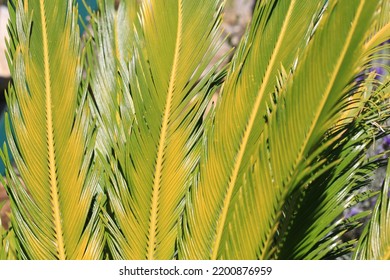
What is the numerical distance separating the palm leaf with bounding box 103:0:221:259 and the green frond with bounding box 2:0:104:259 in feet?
0.39

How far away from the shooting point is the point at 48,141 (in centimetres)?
174

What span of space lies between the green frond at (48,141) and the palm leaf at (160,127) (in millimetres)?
118

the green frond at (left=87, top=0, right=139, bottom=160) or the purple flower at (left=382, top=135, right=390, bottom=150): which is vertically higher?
the green frond at (left=87, top=0, right=139, bottom=160)

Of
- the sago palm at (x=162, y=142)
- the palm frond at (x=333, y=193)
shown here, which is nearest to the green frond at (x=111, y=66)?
the sago palm at (x=162, y=142)

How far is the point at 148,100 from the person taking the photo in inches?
67.0

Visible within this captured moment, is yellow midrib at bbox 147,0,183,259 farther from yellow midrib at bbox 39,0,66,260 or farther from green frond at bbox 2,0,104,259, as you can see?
yellow midrib at bbox 39,0,66,260

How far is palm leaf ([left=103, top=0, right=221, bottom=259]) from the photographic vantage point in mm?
1709

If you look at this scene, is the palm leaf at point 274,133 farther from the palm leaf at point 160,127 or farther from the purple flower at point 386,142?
the purple flower at point 386,142

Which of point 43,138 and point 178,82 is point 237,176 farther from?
point 43,138

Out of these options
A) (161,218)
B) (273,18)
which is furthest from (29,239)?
(273,18)

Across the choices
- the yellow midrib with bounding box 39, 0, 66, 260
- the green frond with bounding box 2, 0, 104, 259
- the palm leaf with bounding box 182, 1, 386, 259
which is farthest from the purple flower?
the yellow midrib with bounding box 39, 0, 66, 260

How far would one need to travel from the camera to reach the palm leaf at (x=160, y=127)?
5.61 feet

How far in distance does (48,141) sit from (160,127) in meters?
0.37

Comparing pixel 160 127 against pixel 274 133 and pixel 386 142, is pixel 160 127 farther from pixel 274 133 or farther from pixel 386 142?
pixel 386 142
